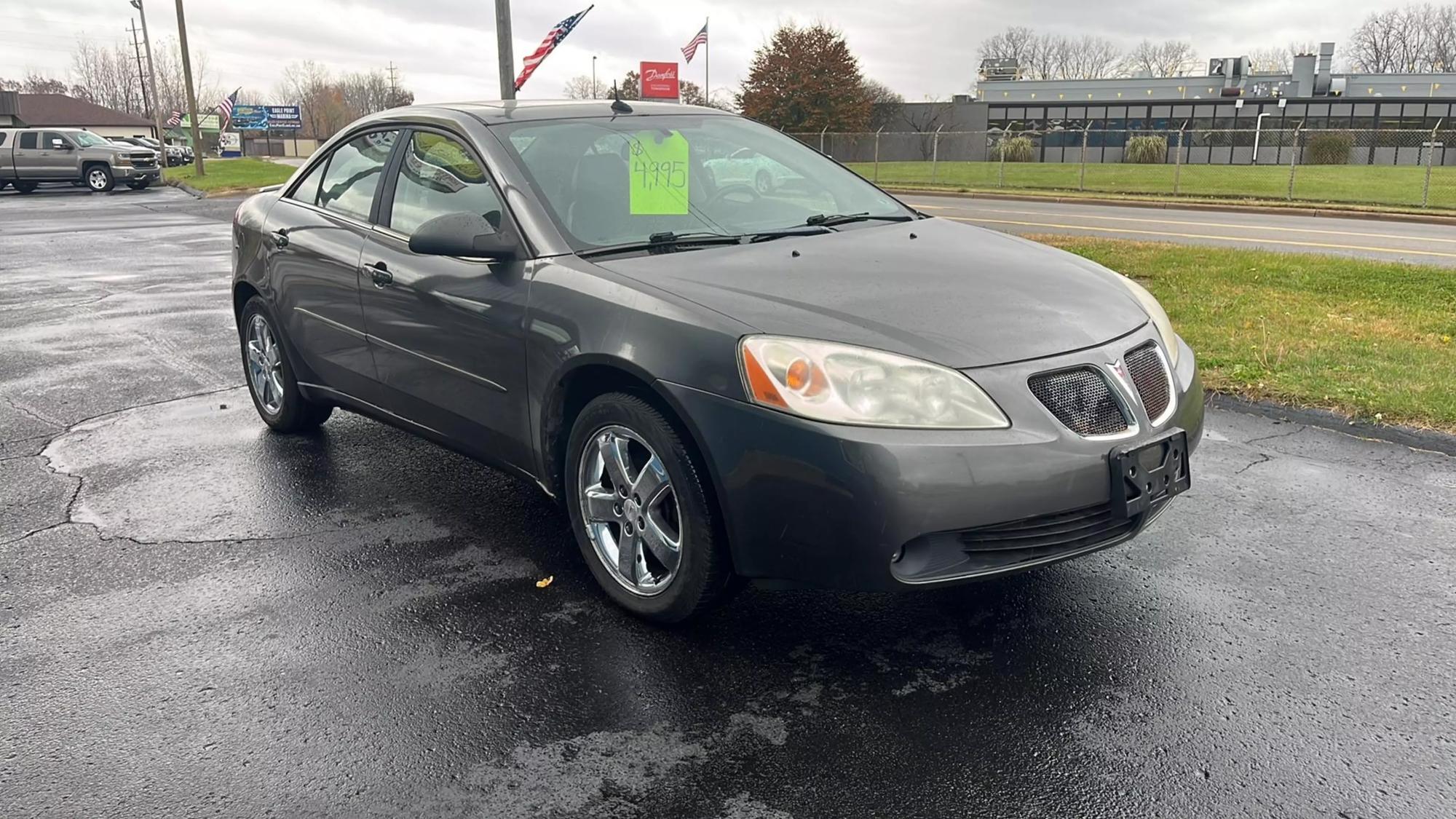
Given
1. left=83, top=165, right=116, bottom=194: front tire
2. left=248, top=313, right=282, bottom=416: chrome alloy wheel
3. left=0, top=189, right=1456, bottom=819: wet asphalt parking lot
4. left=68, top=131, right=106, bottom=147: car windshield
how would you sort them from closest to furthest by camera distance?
left=0, top=189, right=1456, bottom=819: wet asphalt parking lot → left=248, top=313, right=282, bottom=416: chrome alloy wheel → left=83, top=165, right=116, bottom=194: front tire → left=68, top=131, right=106, bottom=147: car windshield

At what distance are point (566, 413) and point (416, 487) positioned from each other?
158cm

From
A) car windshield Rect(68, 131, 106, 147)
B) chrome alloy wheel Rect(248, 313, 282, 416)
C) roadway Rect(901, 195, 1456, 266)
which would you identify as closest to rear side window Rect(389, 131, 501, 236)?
chrome alloy wheel Rect(248, 313, 282, 416)

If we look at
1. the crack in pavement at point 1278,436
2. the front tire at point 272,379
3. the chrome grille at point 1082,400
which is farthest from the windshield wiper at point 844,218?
the front tire at point 272,379

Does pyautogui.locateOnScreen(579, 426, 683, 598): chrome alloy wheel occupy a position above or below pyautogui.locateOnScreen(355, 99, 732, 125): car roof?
below

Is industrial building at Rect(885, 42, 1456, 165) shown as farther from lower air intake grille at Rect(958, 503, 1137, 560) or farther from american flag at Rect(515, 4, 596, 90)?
lower air intake grille at Rect(958, 503, 1137, 560)

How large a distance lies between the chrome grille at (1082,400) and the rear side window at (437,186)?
2.00m

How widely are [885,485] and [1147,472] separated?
0.84m

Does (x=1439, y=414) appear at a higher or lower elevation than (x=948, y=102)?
lower

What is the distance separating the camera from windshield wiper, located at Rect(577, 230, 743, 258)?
12.0 ft

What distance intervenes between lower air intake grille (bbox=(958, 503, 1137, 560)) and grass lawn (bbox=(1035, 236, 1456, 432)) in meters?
3.22

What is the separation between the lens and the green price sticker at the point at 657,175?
3.96 meters

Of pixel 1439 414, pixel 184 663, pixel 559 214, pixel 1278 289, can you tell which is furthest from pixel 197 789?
pixel 1278 289

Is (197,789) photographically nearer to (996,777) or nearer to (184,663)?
(184,663)

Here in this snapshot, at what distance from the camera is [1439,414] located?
5312 millimetres
